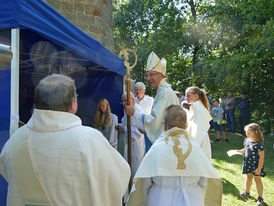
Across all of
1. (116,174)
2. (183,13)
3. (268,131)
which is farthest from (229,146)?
(183,13)

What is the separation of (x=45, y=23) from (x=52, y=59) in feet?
8.59

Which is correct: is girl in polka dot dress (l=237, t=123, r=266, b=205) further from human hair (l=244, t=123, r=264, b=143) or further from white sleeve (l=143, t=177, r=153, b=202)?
white sleeve (l=143, t=177, r=153, b=202)

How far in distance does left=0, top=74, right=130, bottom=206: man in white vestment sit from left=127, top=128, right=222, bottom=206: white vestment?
0.79 m

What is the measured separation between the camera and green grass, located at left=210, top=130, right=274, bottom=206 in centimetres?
426

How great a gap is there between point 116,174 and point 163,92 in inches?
78.2

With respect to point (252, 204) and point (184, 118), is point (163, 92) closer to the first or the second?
point (184, 118)

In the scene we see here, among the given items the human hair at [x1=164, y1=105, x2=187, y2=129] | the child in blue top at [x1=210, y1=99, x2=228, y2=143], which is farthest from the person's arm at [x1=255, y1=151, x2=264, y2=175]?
the child in blue top at [x1=210, y1=99, x2=228, y2=143]

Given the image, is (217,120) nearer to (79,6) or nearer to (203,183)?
(79,6)

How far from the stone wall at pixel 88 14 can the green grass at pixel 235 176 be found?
175 inches

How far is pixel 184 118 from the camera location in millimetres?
2275

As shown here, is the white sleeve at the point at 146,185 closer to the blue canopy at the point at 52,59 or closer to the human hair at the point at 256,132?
the blue canopy at the point at 52,59

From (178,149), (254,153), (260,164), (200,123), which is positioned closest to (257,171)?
(260,164)

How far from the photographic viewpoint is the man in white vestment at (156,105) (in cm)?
332

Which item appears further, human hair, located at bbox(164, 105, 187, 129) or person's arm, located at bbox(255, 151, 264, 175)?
person's arm, located at bbox(255, 151, 264, 175)
